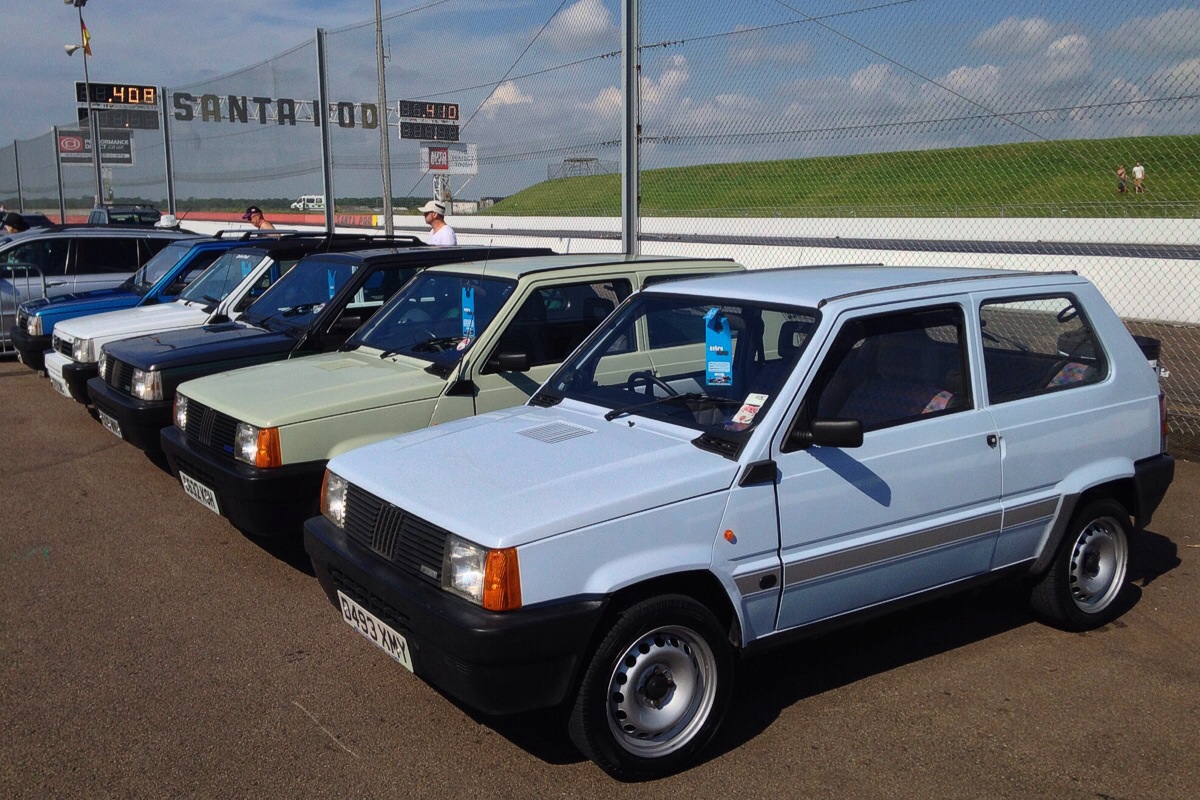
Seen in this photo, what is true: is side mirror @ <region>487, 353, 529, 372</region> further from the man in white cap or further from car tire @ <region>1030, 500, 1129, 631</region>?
the man in white cap

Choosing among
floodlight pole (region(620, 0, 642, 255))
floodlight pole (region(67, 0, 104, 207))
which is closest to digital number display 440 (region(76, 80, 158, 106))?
floodlight pole (region(67, 0, 104, 207))

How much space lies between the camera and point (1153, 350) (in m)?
5.23

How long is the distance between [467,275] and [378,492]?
9.18 ft

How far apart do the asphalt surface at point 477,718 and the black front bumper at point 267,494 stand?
37 centimetres

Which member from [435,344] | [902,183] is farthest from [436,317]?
[902,183]

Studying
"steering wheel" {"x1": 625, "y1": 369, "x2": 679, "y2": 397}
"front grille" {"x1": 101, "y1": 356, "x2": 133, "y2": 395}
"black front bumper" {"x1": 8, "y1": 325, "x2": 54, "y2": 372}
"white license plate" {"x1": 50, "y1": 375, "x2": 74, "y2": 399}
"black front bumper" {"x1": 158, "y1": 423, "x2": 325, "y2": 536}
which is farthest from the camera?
"black front bumper" {"x1": 8, "y1": 325, "x2": 54, "y2": 372}

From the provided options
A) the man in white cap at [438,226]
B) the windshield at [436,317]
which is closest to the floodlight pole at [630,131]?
the man in white cap at [438,226]

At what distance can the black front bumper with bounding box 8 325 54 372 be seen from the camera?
10.7 m

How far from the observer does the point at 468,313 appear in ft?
19.7

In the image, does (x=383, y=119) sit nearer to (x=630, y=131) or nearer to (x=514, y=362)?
(x=630, y=131)

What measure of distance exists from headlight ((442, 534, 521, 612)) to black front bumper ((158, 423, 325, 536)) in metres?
1.99

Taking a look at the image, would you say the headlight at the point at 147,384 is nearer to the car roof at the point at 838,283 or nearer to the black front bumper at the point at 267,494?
the black front bumper at the point at 267,494

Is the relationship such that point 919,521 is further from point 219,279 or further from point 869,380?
point 219,279

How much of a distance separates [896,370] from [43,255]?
12.3 metres
